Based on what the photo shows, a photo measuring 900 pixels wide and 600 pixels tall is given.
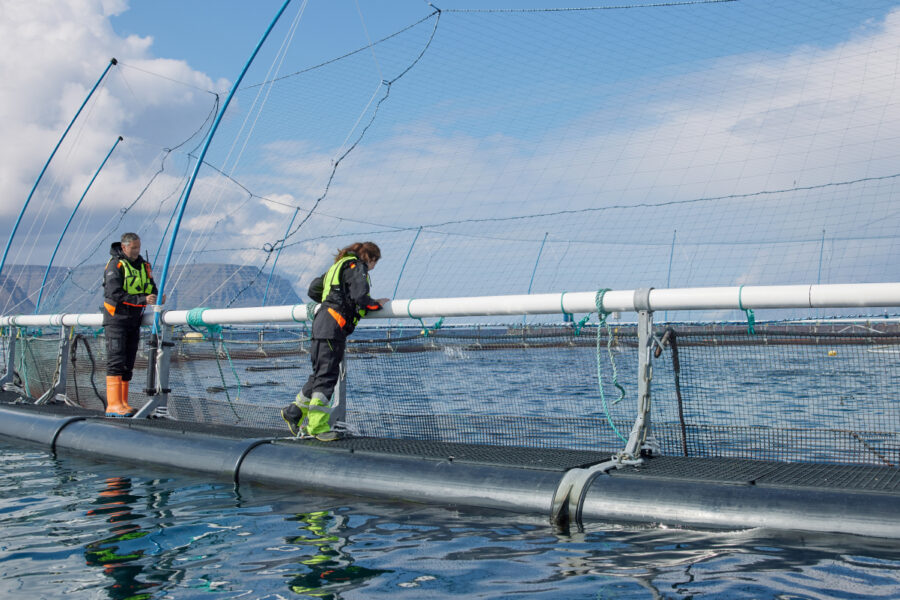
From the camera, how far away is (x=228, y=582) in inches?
140

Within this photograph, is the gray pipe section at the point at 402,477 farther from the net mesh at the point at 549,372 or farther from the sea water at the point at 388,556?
the net mesh at the point at 549,372

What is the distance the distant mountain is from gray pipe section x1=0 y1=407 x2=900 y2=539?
1328 cm

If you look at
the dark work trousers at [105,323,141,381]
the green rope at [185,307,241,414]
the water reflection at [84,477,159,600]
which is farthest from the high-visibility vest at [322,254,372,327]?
the dark work trousers at [105,323,141,381]

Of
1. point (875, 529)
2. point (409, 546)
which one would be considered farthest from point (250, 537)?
point (875, 529)

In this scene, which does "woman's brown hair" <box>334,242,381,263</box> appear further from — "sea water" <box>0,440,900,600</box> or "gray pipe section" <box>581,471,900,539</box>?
"gray pipe section" <box>581,471,900,539</box>

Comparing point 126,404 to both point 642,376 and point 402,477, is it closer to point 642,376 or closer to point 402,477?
point 402,477

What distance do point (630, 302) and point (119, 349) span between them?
17.1 ft

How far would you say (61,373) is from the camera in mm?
9406

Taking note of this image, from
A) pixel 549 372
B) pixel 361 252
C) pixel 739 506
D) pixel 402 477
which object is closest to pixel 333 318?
pixel 361 252

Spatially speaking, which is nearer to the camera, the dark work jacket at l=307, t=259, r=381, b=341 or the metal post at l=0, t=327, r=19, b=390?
the dark work jacket at l=307, t=259, r=381, b=341

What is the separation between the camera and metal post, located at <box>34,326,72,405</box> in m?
9.28

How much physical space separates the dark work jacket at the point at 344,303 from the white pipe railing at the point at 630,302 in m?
0.21

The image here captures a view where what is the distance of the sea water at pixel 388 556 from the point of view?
132 inches

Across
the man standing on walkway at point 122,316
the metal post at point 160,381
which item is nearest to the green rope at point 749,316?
the metal post at point 160,381
